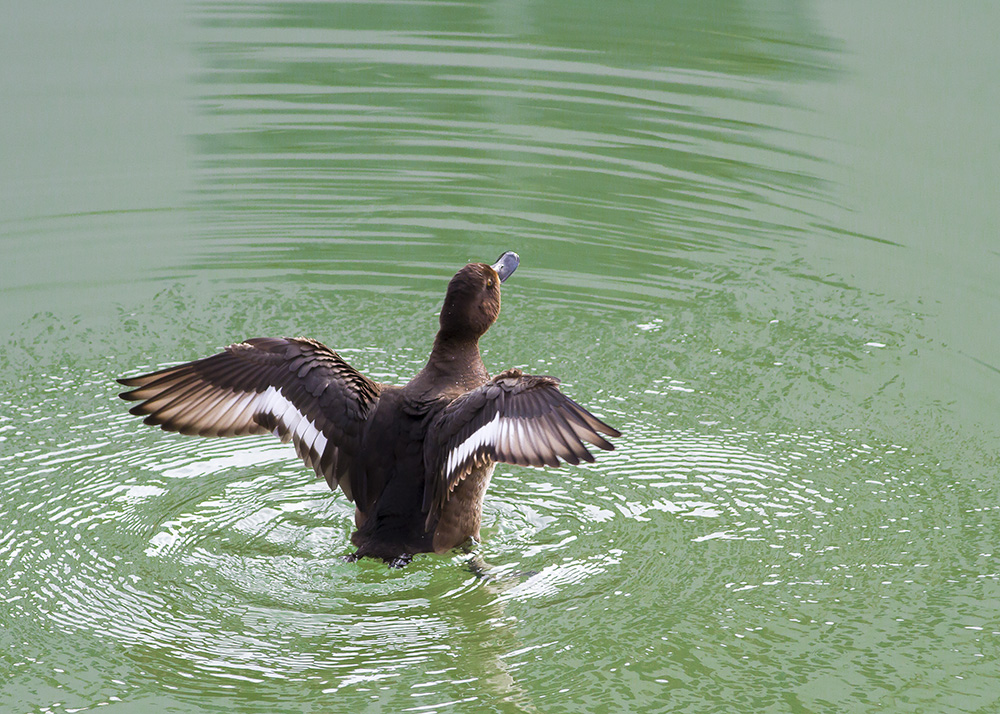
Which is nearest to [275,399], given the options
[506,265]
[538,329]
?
[506,265]

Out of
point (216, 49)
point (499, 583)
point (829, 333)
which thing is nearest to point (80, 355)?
point (499, 583)

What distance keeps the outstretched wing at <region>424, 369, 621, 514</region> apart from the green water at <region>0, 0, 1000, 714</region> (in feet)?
1.53

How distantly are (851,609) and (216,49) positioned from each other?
7.91m

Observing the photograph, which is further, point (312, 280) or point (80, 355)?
point (312, 280)

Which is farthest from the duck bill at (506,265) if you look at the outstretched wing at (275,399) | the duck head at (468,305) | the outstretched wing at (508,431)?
the outstretched wing at (508,431)

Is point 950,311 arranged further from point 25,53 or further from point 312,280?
point 25,53

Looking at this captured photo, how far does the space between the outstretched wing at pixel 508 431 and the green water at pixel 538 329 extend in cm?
46

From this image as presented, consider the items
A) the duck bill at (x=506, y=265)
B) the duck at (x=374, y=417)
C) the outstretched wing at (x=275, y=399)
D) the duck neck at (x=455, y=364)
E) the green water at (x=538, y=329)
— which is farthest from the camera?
the duck bill at (x=506, y=265)

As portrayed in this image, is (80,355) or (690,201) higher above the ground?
(690,201)

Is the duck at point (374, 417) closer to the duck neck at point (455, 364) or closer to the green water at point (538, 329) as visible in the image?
the duck neck at point (455, 364)

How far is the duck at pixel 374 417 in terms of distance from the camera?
16.1 feet

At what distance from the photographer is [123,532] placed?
5125 mm

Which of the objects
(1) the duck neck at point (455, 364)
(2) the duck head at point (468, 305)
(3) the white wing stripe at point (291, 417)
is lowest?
(3) the white wing stripe at point (291, 417)

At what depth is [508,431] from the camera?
181 inches
